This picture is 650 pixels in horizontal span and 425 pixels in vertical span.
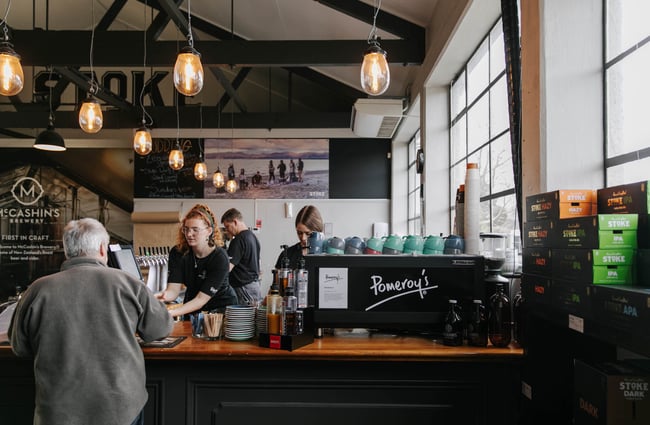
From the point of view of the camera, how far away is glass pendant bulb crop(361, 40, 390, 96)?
2729mm

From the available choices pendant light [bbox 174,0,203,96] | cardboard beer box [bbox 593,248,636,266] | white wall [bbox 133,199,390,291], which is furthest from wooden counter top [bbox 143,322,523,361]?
white wall [bbox 133,199,390,291]

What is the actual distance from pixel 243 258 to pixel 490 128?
8.18ft

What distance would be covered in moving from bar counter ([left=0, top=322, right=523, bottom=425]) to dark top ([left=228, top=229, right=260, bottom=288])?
2191mm

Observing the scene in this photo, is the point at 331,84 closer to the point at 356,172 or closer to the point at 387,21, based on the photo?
the point at 356,172

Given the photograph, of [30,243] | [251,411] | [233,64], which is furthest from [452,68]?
[30,243]

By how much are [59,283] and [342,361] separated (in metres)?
1.23

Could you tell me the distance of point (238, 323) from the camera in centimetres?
226

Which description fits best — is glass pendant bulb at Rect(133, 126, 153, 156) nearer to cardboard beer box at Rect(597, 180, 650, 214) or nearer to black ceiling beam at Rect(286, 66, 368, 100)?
black ceiling beam at Rect(286, 66, 368, 100)

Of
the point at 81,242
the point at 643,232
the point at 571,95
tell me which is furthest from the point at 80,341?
the point at 571,95

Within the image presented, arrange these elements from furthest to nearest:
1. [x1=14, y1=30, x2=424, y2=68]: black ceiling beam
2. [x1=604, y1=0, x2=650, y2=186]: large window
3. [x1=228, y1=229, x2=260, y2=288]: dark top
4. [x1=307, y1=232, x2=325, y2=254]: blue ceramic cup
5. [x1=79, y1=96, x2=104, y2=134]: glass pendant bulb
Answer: [x1=14, y1=30, x2=424, y2=68]: black ceiling beam
[x1=228, y1=229, x2=260, y2=288]: dark top
[x1=79, y1=96, x2=104, y2=134]: glass pendant bulb
[x1=307, y1=232, x2=325, y2=254]: blue ceramic cup
[x1=604, y1=0, x2=650, y2=186]: large window

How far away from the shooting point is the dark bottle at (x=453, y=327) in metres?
2.20

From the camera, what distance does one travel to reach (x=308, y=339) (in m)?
2.21

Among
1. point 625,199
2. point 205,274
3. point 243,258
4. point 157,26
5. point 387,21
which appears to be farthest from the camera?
point 157,26

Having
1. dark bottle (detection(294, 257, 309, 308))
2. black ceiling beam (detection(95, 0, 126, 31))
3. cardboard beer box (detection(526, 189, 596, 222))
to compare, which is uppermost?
black ceiling beam (detection(95, 0, 126, 31))
